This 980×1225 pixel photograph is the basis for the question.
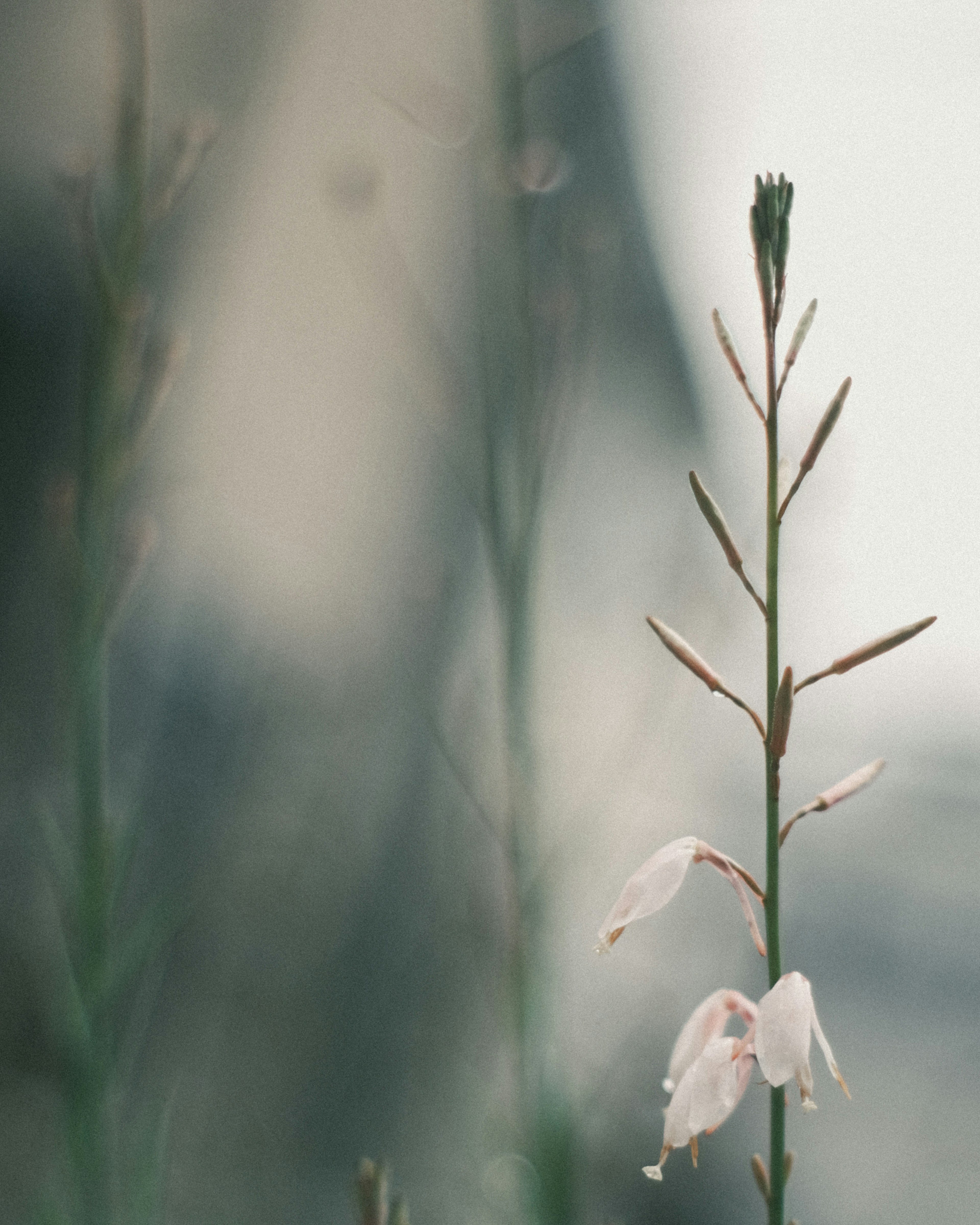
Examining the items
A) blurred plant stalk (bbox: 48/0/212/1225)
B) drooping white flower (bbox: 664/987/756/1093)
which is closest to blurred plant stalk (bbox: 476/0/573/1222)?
blurred plant stalk (bbox: 48/0/212/1225)

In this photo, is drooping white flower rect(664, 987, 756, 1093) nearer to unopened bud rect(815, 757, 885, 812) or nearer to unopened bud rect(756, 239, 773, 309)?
unopened bud rect(815, 757, 885, 812)

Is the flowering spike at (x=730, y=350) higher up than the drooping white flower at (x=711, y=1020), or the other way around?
the flowering spike at (x=730, y=350)

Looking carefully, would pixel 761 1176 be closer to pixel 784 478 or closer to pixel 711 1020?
pixel 711 1020

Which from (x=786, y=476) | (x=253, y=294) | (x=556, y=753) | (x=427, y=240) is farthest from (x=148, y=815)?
(x=786, y=476)

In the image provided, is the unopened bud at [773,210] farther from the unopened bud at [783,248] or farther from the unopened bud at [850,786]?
the unopened bud at [850,786]

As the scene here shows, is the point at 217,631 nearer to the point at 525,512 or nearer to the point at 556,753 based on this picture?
the point at 556,753

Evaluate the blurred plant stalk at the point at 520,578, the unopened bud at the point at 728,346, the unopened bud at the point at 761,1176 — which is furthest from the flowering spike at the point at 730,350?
the blurred plant stalk at the point at 520,578
